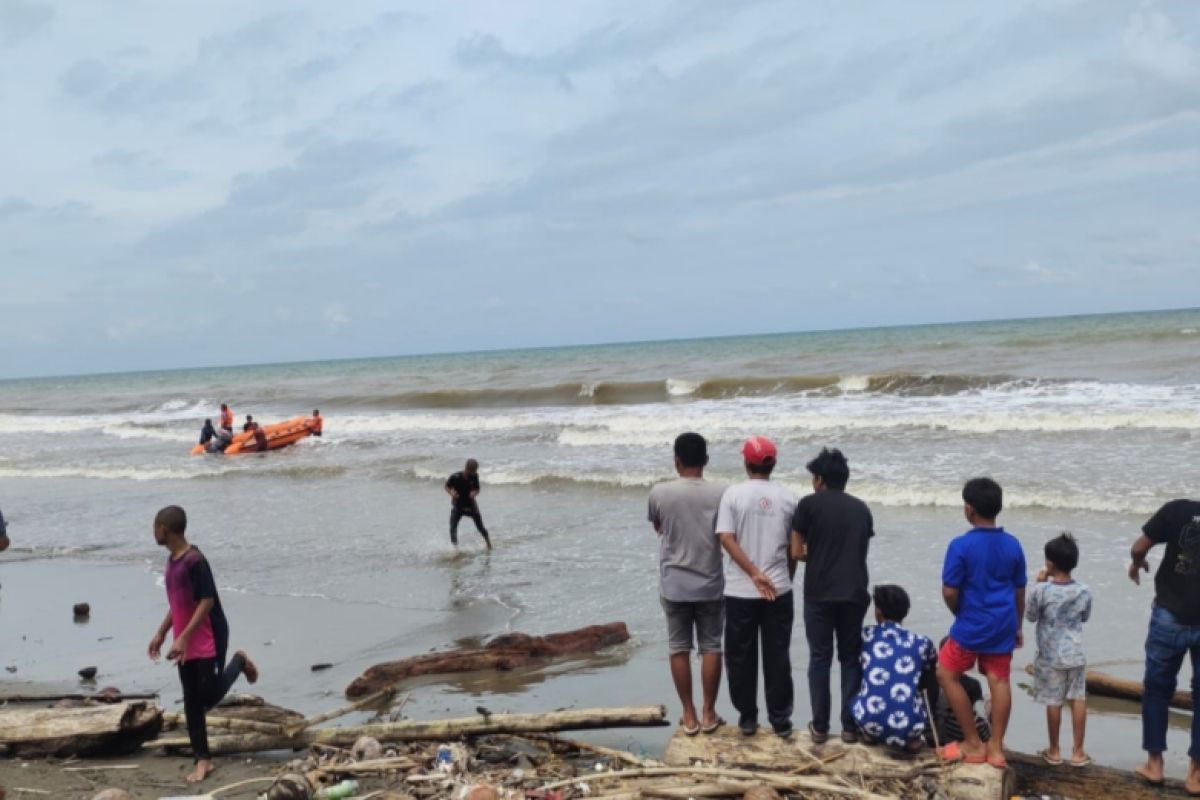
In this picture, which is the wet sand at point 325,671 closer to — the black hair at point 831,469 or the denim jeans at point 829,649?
the denim jeans at point 829,649

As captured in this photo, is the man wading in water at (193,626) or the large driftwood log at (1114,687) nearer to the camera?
the man wading in water at (193,626)

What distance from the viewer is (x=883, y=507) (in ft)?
42.9

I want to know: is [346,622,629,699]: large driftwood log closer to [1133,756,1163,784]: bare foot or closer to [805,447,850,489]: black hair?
[805,447,850,489]: black hair

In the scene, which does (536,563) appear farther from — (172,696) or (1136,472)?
(1136,472)

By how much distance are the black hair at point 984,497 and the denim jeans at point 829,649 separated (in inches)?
31.1

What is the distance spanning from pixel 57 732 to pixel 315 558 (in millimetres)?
6947

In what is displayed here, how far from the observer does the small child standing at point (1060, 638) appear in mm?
5051

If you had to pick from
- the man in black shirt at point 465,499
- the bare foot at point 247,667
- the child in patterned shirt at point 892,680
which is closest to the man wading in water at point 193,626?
the bare foot at point 247,667

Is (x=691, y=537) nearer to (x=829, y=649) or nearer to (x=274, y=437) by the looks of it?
(x=829, y=649)

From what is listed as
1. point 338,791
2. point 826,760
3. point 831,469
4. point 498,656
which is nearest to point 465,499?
point 498,656

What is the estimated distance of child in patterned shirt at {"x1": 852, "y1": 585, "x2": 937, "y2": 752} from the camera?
4.93 m

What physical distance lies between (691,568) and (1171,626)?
2409mm

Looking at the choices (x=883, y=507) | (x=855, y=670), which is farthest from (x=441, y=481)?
(x=855, y=670)

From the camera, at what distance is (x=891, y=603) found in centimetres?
518
